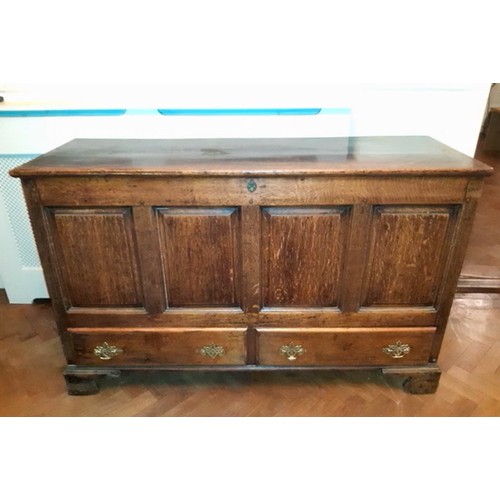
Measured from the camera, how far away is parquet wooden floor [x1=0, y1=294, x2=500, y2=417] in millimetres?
1397

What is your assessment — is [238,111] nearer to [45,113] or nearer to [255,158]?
[255,158]

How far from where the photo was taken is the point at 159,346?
4.49 feet

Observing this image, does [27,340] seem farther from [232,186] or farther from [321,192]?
[321,192]

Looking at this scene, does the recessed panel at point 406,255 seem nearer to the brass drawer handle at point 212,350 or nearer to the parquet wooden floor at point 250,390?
the parquet wooden floor at point 250,390

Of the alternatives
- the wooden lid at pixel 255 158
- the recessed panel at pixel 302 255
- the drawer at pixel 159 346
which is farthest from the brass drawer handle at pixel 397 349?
the wooden lid at pixel 255 158

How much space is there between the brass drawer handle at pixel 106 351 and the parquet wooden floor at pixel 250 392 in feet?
0.69

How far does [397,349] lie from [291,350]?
400 mm

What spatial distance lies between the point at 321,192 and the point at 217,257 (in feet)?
1.33


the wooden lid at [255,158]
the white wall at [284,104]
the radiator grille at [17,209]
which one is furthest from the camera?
the radiator grille at [17,209]

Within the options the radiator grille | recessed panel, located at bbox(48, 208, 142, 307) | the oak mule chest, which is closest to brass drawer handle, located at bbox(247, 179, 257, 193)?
the oak mule chest

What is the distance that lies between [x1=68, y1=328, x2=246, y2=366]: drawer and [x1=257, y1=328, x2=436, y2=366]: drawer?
0.39 ft

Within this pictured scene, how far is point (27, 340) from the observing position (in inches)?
69.9

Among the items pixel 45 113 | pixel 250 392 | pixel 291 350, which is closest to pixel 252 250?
pixel 291 350

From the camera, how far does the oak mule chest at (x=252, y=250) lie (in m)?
1.12
